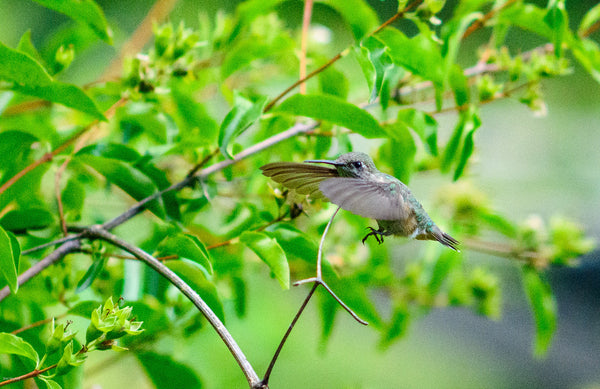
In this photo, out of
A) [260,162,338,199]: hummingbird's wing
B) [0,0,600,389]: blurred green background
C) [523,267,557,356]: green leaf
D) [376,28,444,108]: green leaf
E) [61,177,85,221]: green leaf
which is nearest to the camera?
[260,162,338,199]: hummingbird's wing

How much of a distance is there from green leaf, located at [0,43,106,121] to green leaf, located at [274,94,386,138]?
215 millimetres

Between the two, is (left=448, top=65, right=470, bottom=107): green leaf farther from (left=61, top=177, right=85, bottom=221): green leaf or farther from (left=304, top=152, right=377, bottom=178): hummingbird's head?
(left=61, top=177, right=85, bottom=221): green leaf

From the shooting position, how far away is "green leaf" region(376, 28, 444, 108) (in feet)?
2.16

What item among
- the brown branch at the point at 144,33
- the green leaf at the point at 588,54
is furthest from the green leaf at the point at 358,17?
the brown branch at the point at 144,33

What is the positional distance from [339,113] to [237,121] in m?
0.11

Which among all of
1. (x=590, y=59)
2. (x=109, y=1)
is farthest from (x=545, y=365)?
(x=109, y=1)

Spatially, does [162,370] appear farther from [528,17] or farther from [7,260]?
[528,17]

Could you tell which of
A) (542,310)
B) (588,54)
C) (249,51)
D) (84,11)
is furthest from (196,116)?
(542,310)

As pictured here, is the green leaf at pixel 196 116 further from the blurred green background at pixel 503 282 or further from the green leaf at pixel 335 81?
the blurred green background at pixel 503 282

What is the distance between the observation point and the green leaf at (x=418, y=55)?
2.16 ft

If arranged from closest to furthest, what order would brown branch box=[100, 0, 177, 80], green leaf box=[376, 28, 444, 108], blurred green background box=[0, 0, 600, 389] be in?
1. green leaf box=[376, 28, 444, 108]
2. brown branch box=[100, 0, 177, 80]
3. blurred green background box=[0, 0, 600, 389]

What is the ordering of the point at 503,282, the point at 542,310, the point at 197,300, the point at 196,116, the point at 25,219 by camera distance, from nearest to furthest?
the point at 197,300 → the point at 25,219 → the point at 196,116 → the point at 542,310 → the point at 503,282

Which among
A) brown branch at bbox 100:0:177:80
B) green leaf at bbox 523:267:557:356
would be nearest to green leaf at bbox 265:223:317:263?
green leaf at bbox 523:267:557:356

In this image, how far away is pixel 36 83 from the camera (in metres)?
0.58
